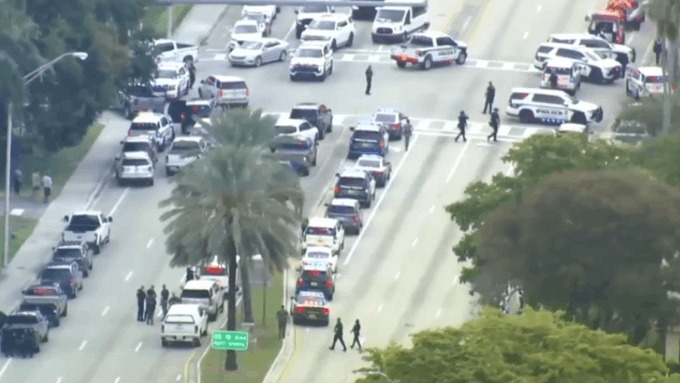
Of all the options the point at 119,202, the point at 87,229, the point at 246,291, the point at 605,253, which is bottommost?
the point at 119,202

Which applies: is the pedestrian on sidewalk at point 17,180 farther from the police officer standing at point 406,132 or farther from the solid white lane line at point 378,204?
the police officer standing at point 406,132

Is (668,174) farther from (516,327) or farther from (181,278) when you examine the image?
(516,327)

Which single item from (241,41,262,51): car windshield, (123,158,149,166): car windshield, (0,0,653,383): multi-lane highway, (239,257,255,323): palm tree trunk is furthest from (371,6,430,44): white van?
(239,257,255,323): palm tree trunk

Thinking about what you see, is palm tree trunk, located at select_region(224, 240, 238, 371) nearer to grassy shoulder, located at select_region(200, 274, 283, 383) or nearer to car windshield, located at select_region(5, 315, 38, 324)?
grassy shoulder, located at select_region(200, 274, 283, 383)

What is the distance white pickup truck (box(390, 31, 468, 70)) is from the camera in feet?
500

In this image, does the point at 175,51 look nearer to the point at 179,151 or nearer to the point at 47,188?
the point at 179,151

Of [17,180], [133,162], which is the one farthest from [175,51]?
[17,180]

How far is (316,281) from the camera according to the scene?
119 metres

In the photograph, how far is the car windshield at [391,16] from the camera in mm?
157000

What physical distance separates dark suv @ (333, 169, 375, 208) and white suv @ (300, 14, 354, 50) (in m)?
25.0

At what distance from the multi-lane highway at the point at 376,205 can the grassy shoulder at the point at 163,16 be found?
2.16m

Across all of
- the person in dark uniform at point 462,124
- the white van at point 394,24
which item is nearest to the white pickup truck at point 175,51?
the white van at point 394,24

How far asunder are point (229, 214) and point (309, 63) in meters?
35.9

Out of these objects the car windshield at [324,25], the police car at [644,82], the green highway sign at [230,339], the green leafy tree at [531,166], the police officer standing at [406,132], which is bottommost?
the car windshield at [324,25]
